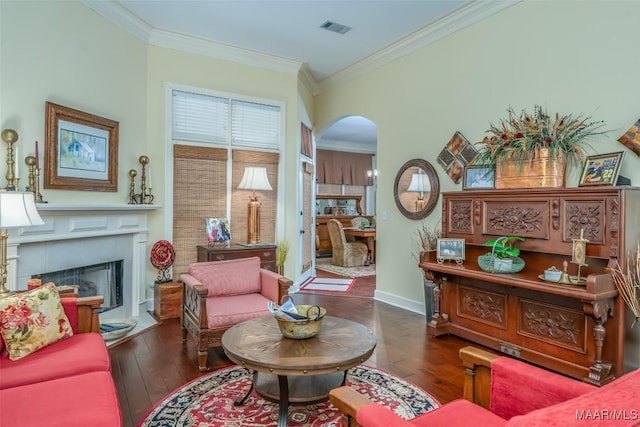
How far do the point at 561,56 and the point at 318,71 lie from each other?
11.2 ft

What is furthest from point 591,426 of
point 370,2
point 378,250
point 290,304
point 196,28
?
point 196,28

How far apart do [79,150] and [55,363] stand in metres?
2.41

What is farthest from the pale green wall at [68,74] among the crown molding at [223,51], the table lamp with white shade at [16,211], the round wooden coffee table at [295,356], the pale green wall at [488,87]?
the pale green wall at [488,87]

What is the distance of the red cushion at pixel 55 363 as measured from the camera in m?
1.76

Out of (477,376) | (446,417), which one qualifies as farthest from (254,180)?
(446,417)

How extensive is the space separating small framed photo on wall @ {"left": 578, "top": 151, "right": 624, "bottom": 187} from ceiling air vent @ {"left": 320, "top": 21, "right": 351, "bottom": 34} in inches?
112

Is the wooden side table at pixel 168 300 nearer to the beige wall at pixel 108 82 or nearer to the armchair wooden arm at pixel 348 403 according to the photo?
the beige wall at pixel 108 82

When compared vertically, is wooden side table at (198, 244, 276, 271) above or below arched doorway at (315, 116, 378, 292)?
below

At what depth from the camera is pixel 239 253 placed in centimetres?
446

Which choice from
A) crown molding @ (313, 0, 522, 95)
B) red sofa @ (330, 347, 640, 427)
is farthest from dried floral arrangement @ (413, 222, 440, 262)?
red sofa @ (330, 347, 640, 427)

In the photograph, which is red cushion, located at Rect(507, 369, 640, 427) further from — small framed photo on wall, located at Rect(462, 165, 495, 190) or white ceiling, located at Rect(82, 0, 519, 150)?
white ceiling, located at Rect(82, 0, 519, 150)

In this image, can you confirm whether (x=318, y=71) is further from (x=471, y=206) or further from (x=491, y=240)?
(x=491, y=240)

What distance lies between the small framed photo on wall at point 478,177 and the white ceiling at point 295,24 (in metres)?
1.59

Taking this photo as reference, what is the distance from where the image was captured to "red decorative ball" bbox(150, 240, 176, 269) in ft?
14.0
